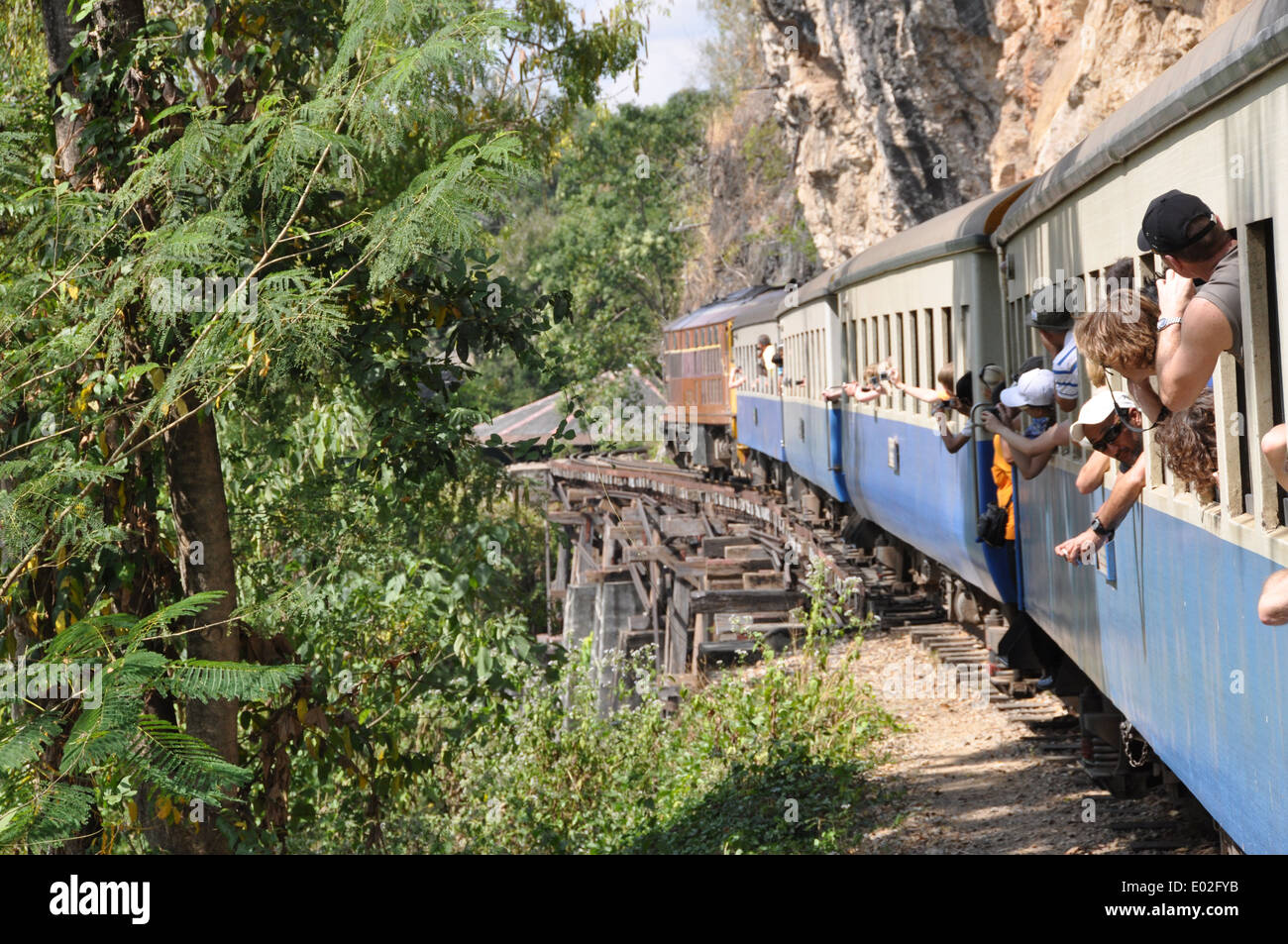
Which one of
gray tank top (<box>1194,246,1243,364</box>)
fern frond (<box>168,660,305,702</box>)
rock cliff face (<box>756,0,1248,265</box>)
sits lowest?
fern frond (<box>168,660,305,702</box>)

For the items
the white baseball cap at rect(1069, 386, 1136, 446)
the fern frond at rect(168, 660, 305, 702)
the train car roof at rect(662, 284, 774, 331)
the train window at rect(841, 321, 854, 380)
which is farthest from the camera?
the train car roof at rect(662, 284, 774, 331)

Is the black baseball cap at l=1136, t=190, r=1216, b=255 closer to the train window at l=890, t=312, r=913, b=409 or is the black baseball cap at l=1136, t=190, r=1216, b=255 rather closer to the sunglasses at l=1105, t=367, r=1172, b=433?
the sunglasses at l=1105, t=367, r=1172, b=433

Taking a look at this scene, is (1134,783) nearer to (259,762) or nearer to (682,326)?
(259,762)

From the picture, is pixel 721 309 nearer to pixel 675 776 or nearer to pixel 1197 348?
pixel 675 776

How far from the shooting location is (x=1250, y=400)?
3.19 metres

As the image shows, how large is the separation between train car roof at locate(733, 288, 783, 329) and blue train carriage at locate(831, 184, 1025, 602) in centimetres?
603

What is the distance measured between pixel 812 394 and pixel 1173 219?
11.7m

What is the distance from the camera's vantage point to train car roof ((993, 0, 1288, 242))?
10.1 feet

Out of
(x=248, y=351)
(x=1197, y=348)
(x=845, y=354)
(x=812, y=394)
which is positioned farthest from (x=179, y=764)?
(x=812, y=394)

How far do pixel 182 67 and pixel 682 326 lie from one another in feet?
73.3

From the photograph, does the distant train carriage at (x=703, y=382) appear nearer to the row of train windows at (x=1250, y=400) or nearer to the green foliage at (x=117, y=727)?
the row of train windows at (x=1250, y=400)

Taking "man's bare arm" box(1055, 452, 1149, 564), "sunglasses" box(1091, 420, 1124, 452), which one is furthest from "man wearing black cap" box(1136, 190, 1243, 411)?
"man's bare arm" box(1055, 452, 1149, 564)

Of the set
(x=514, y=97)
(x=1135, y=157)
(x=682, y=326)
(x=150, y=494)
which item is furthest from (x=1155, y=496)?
(x=682, y=326)

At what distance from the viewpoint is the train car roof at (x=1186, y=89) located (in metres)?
3.08
